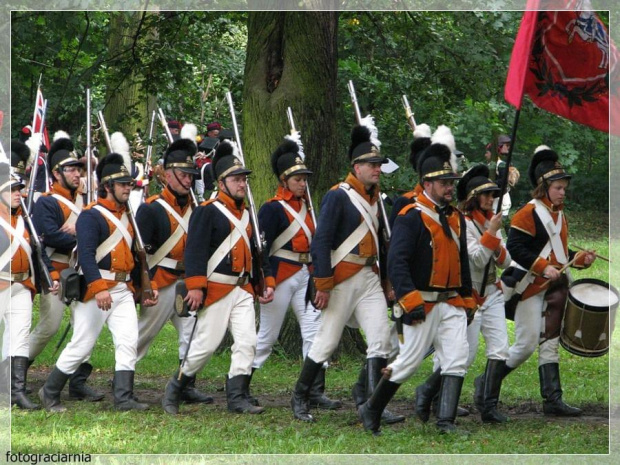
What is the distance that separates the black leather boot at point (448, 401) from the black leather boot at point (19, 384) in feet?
12.3

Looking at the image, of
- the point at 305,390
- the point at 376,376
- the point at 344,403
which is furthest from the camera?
the point at 344,403

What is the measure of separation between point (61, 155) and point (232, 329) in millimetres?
2677

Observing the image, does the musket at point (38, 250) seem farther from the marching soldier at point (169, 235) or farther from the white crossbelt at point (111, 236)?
the marching soldier at point (169, 235)

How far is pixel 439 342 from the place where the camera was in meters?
8.71

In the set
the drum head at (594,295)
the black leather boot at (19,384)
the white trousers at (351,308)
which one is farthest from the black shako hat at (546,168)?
the black leather boot at (19,384)

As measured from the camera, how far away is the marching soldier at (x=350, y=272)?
9.32 metres

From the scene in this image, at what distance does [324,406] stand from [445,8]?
7330 mm

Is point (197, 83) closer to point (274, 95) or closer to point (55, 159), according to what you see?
point (274, 95)

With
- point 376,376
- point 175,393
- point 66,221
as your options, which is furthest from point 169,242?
point 376,376

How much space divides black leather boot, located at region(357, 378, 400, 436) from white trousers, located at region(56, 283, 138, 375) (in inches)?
Answer: 89.1

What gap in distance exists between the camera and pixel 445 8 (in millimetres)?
15562

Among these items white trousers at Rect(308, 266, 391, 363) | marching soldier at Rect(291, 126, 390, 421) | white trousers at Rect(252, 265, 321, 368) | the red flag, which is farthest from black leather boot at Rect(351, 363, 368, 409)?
the red flag

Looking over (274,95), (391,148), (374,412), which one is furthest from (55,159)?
(391,148)

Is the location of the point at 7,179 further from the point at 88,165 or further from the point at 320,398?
the point at 320,398
